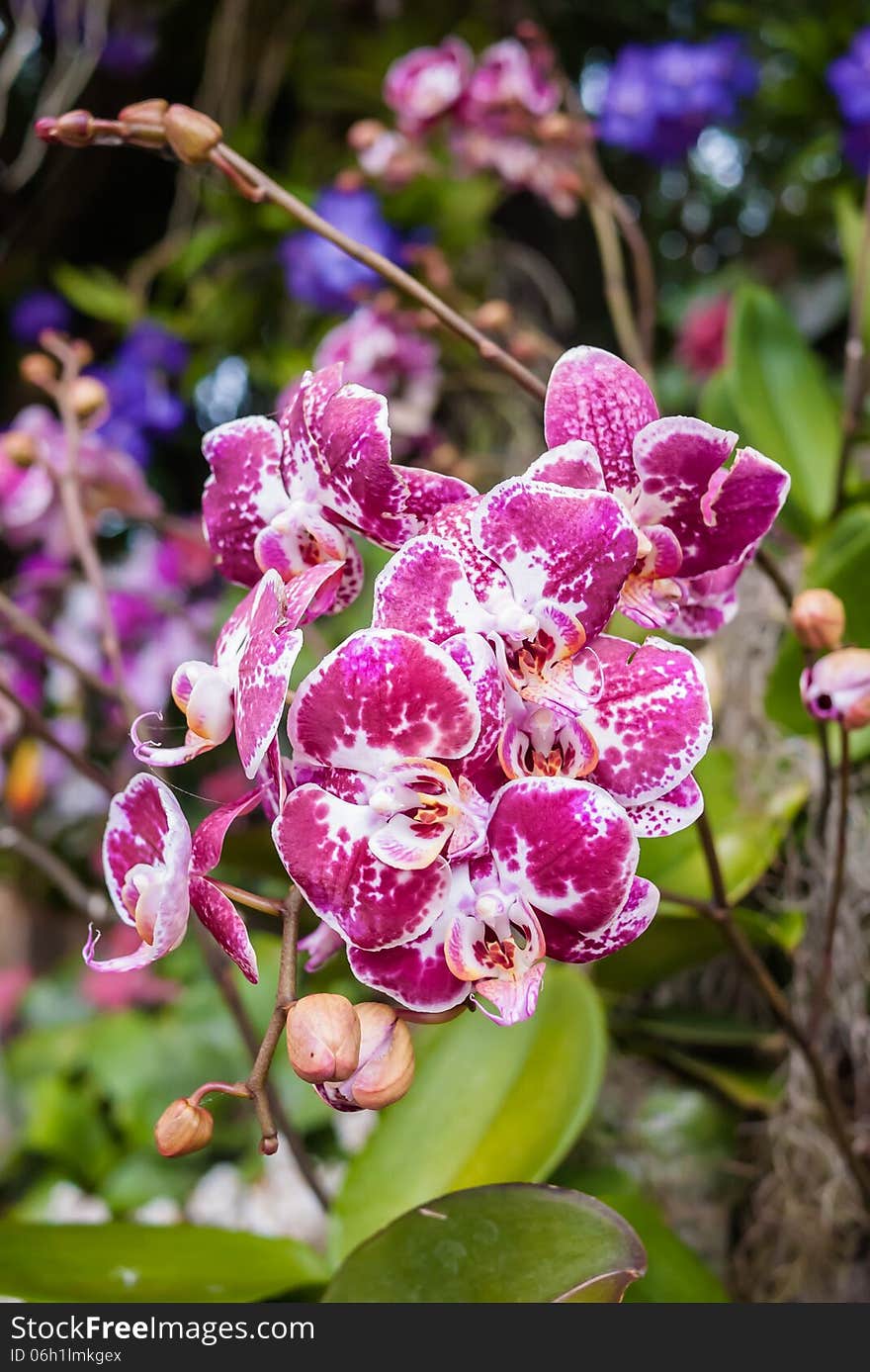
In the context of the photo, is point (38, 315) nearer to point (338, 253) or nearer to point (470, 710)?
point (338, 253)

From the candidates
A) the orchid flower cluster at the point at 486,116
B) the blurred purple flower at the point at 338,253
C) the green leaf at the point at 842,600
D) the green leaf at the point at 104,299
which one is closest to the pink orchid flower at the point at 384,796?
the green leaf at the point at 842,600

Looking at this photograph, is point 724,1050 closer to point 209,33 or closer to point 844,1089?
point 844,1089

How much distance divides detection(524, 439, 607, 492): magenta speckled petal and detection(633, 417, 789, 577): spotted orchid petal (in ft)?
0.08

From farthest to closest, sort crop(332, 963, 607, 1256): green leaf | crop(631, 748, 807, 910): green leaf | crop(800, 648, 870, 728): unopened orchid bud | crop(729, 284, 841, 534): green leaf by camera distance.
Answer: crop(729, 284, 841, 534): green leaf < crop(631, 748, 807, 910): green leaf < crop(332, 963, 607, 1256): green leaf < crop(800, 648, 870, 728): unopened orchid bud

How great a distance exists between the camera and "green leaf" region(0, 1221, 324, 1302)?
1.48ft

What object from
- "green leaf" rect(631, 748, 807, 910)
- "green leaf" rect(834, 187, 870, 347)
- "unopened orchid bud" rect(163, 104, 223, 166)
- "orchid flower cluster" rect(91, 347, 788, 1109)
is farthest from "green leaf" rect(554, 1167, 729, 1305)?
"green leaf" rect(834, 187, 870, 347)

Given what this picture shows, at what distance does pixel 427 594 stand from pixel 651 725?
3.0 inches

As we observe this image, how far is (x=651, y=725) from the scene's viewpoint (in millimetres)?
315

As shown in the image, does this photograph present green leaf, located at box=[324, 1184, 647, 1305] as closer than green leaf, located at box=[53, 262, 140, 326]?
Yes

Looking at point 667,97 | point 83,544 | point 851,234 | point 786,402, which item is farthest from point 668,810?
point 667,97

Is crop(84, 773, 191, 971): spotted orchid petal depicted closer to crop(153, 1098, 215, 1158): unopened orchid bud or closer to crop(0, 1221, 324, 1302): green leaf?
crop(153, 1098, 215, 1158): unopened orchid bud

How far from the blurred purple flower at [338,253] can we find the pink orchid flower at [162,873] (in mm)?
817

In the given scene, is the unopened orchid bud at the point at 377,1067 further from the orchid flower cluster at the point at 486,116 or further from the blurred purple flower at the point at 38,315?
the blurred purple flower at the point at 38,315
